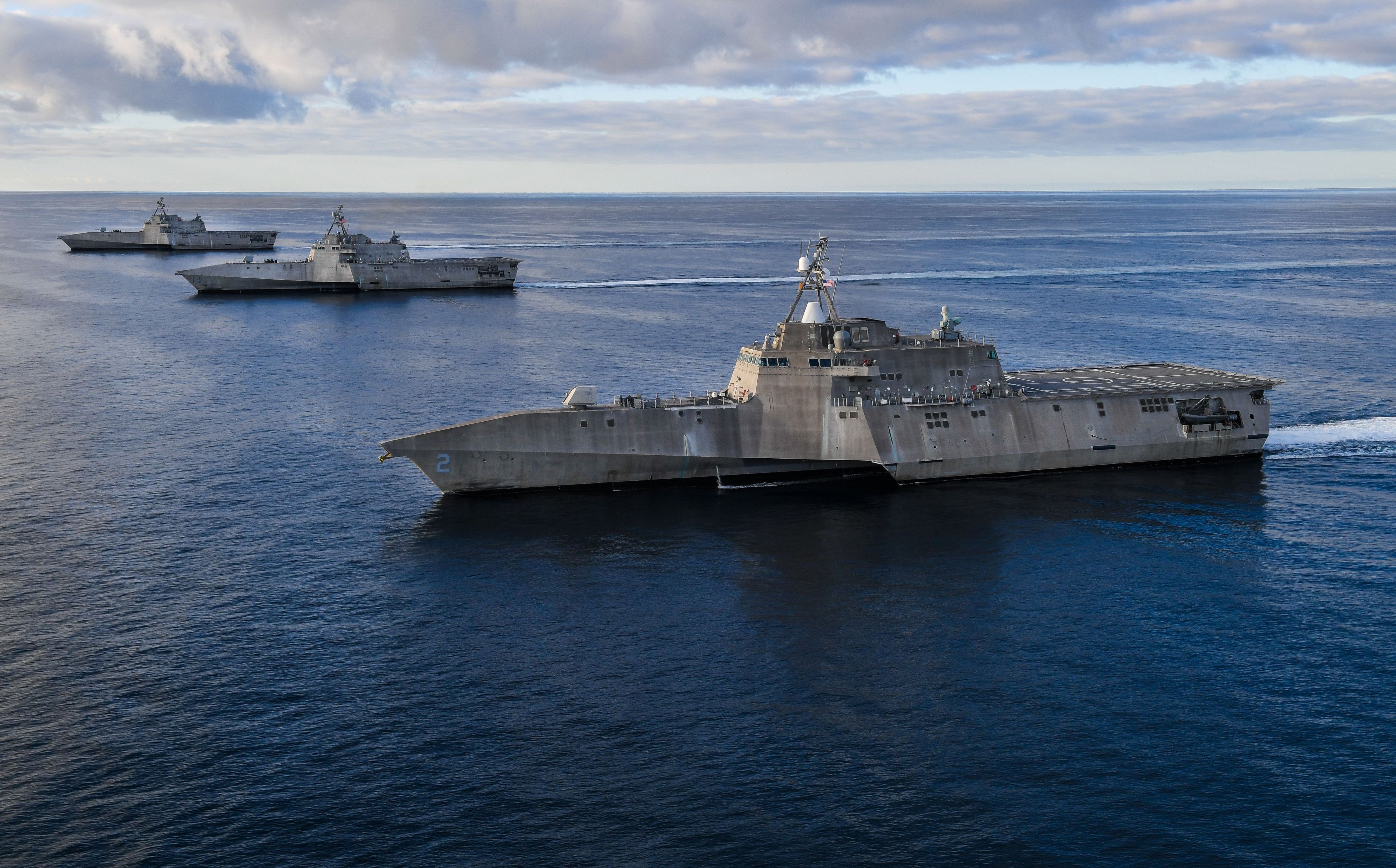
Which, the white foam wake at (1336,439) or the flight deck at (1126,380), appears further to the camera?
the flight deck at (1126,380)

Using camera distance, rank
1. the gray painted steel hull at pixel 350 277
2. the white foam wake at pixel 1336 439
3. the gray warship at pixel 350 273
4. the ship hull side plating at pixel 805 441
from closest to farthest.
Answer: the ship hull side plating at pixel 805 441 → the white foam wake at pixel 1336 439 → the gray painted steel hull at pixel 350 277 → the gray warship at pixel 350 273

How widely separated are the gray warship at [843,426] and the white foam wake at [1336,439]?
3184 millimetres

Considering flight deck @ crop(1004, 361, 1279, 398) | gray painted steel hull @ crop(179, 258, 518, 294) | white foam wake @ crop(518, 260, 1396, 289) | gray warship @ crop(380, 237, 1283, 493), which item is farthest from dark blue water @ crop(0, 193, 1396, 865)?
white foam wake @ crop(518, 260, 1396, 289)

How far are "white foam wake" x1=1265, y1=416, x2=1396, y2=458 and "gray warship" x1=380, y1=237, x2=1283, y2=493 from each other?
318 centimetres

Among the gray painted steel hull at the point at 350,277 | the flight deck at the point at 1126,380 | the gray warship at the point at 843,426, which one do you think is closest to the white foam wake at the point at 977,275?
the gray painted steel hull at the point at 350,277

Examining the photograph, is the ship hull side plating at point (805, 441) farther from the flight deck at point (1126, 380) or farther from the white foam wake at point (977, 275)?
the white foam wake at point (977, 275)

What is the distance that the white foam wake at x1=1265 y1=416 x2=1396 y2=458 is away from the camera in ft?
247

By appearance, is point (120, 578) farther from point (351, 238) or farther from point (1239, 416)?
point (351, 238)

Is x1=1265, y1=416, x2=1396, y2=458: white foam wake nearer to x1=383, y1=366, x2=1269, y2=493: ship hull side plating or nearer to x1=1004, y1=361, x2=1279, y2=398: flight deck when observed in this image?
x1=383, y1=366, x2=1269, y2=493: ship hull side plating

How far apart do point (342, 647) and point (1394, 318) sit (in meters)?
130

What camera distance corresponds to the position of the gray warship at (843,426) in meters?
68.1

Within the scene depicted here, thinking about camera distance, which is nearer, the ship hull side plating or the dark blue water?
the dark blue water

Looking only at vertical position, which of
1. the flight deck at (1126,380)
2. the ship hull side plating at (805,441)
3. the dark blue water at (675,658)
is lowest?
the dark blue water at (675,658)

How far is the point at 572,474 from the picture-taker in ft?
226
